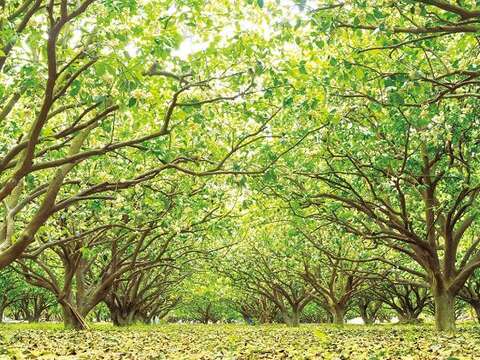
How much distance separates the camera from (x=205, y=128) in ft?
44.9

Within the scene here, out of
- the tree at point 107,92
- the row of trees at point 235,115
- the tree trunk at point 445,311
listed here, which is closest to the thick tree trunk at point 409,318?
the row of trees at point 235,115

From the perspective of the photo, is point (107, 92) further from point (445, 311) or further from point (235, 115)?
point (445, 311)

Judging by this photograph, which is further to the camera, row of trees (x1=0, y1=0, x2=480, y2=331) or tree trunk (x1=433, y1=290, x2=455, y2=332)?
tree trunk (x1=433, y1=290, x2=455, y2=332)

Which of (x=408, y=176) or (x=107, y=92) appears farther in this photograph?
(x=408, y=176)

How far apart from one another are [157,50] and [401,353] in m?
7.31

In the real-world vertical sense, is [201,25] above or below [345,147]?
above

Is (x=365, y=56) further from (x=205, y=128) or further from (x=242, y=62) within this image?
(x=205, y=128)

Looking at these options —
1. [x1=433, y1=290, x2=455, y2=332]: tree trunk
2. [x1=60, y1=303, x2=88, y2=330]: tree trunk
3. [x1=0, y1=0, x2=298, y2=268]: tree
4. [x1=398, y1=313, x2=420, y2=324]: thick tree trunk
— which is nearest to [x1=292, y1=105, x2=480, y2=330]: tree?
[x1=433, y1=290, x2=455, y2=332]: tree trunk

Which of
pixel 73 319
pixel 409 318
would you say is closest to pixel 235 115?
pixel 73 319

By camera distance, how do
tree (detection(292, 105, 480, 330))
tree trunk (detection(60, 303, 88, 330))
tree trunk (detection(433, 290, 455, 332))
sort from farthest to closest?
Answer: tree trunk (detection(60, 303, 88, 330)) < tree trunk (detection(433, 290, 455, 332)) < tree (detection(292, 105, 480, 330))

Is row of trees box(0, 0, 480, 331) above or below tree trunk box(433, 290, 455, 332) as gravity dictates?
above

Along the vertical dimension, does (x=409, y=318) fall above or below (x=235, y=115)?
below

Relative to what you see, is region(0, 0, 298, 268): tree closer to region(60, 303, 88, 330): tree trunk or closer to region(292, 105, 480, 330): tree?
region(292, 105, 480, 330): tree

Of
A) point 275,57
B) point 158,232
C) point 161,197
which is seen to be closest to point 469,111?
point 275,57
